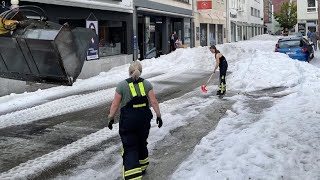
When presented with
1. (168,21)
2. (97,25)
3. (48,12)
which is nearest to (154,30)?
(168,21)

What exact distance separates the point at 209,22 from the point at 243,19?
23.0 m

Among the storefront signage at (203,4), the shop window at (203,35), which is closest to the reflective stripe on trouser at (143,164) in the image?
the storefront signage at (203,4)

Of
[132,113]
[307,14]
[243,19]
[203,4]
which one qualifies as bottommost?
[132,113]

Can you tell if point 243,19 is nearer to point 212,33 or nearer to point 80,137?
point 212,33

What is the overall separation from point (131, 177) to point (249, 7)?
68946mm

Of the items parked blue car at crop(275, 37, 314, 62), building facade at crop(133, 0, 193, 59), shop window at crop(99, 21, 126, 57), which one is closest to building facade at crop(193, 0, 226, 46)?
building facade at crop(133, 0, 193, 59)

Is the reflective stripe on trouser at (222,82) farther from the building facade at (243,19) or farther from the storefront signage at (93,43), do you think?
the building facade at (243,19)

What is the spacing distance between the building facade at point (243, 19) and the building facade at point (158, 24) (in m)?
19.0

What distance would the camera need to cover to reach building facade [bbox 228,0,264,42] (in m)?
55.4

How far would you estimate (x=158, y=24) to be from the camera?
3138 centimetres

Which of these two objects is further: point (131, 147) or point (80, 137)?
point (80, 137)

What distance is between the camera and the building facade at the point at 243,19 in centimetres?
5544

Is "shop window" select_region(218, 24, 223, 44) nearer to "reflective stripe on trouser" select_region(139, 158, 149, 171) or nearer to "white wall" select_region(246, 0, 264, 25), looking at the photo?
"white wall" select_region(246, 0, 264, 25)

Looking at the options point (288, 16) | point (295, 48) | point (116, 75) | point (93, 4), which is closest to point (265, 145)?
point (116, 75)
